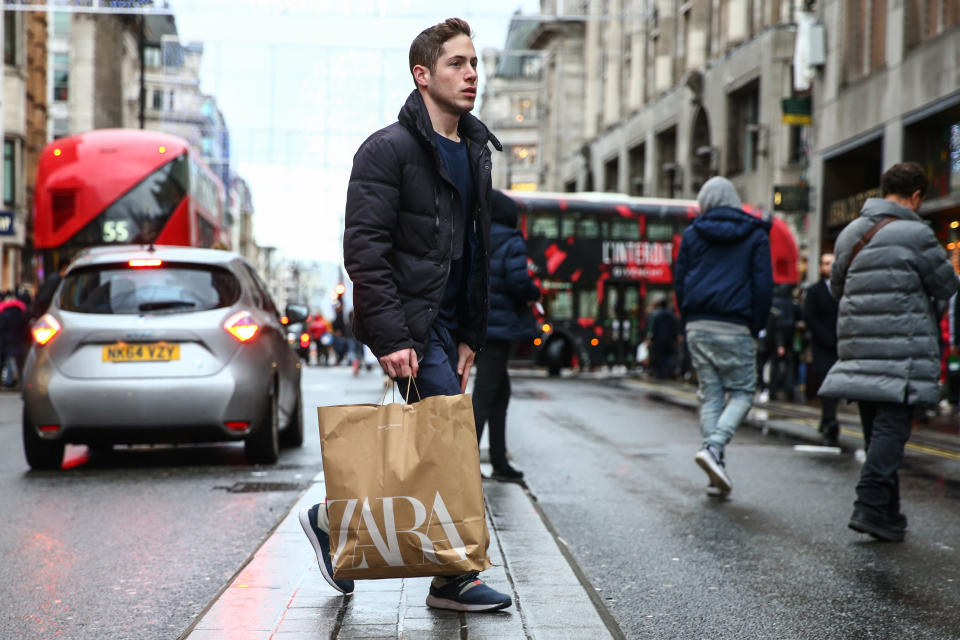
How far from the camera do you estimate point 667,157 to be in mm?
42188

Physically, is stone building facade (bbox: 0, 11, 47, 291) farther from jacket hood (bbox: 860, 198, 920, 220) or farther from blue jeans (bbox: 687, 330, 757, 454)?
jacket hood (bbox: 860, 198, 920, 220)

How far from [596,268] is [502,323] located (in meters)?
20.9

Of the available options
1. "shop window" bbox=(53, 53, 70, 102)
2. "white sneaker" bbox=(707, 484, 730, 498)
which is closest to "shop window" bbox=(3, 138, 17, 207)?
"shop window" bbox=(53, 53, 70, 102)

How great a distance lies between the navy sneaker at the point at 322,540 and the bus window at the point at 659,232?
25641 millimetres

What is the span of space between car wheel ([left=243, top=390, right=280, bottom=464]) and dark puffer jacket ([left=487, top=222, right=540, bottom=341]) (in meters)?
1.93

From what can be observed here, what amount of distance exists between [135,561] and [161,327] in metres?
3.33

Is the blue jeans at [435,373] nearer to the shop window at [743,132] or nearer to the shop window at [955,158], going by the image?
the shop window at [955,158]

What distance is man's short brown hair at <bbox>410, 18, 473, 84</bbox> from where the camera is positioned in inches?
167

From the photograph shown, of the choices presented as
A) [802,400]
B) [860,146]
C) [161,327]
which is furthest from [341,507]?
[860,146]

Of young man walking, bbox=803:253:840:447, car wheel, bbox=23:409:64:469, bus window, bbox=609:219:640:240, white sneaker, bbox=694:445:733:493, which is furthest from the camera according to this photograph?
bus window, bbox=609:219:640:240

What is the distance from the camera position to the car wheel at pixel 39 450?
8.94 metres

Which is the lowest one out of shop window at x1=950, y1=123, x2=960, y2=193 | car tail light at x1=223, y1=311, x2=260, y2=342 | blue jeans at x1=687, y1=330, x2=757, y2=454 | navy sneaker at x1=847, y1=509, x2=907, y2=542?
navy sneaker at x1=847, y1=509, x2=907, y2=542

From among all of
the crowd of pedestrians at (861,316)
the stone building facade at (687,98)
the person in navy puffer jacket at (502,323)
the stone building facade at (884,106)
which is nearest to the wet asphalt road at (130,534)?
the person in navy puffer jacket at (502,323)

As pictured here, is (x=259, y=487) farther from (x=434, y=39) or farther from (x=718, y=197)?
(x=434, y=39)
